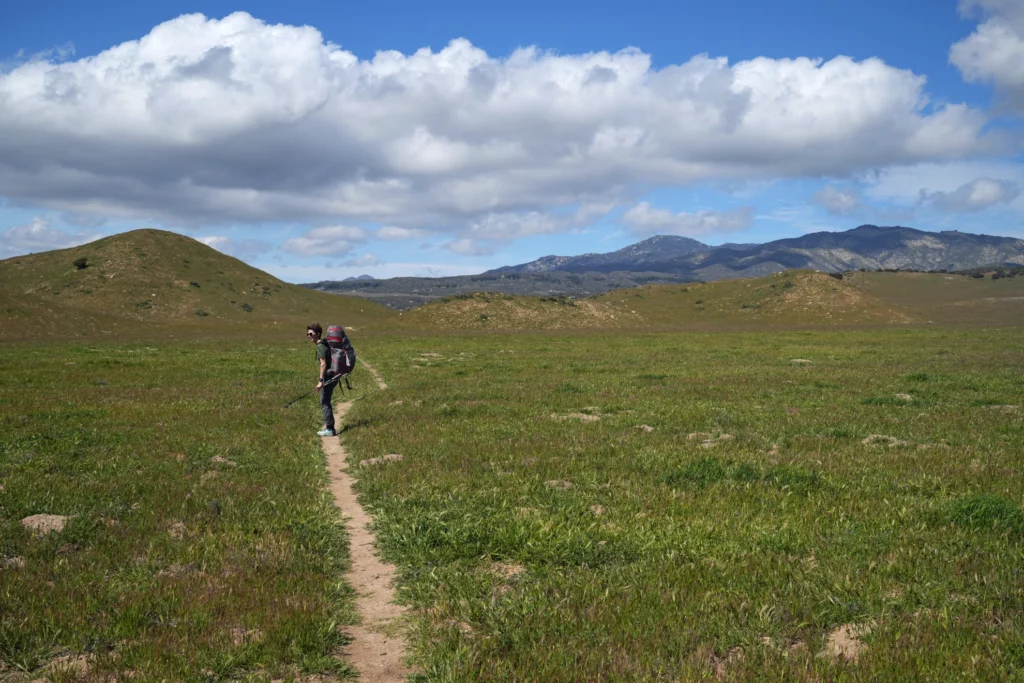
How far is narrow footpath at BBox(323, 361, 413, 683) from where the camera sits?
628 centimetres

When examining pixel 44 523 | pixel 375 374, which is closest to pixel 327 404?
pixel 44 523

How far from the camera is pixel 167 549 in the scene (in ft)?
28.6

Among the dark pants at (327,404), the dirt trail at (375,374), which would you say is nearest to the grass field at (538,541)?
Result: the dark pants at (327,404)

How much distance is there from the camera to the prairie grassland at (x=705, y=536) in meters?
6.20

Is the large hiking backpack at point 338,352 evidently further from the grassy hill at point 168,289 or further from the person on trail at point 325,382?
the grassy hill at point 168,289

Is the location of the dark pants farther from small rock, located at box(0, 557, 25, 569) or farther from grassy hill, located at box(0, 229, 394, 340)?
grassy hill, located at box(0, 229, 394, 340)

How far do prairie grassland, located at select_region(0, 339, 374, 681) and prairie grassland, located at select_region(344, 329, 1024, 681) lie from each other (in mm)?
1184

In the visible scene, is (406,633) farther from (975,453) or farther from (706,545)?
(975,453)

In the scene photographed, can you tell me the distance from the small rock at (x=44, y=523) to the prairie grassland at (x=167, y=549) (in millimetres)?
127

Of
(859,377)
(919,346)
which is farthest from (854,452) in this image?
(919,346)

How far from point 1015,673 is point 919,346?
5143 cm

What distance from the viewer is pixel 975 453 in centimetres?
1392

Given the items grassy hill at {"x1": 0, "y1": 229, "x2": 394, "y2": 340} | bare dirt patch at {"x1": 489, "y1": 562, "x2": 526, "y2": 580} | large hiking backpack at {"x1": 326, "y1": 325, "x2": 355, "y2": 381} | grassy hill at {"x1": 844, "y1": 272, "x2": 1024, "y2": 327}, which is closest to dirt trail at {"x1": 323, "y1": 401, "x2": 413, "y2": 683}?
bare dirt patch at {"x1": 489, "y1": 562, "x2": 526, "y2": 580}

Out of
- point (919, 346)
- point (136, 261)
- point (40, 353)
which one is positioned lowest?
point (919, 346)
